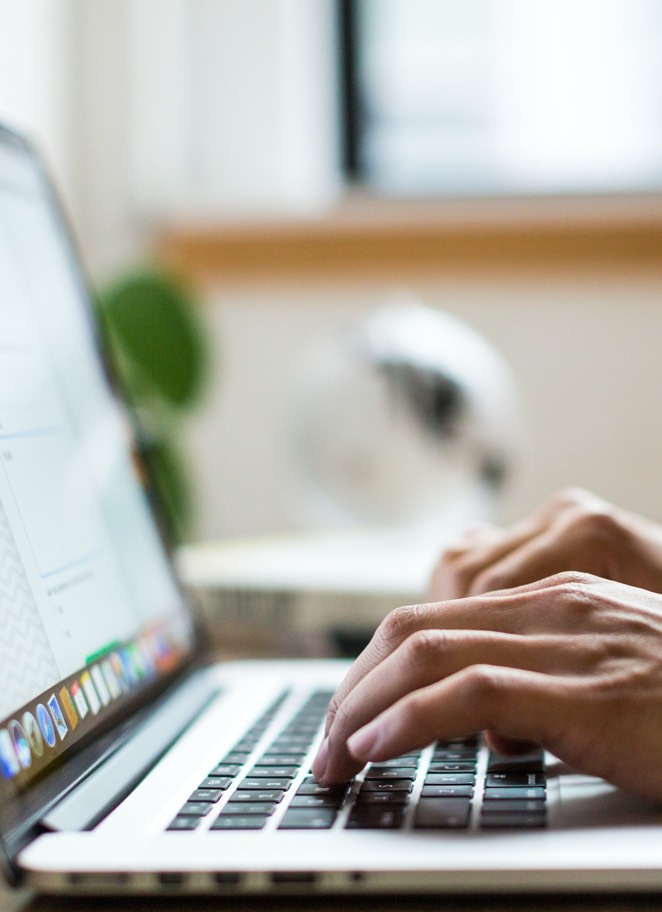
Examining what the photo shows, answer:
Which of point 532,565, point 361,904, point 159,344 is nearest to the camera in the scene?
point 361,904

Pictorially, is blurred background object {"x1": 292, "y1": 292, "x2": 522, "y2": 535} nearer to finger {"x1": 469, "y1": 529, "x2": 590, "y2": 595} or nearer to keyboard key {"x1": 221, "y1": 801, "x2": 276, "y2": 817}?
finger {"x1": 469, "y1": 529, "x2": 590, "y2": 595}

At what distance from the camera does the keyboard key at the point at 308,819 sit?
330 mm

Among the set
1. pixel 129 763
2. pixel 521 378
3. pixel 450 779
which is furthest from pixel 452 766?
pixel 521 378

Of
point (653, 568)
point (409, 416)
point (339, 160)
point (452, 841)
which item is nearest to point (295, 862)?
point (452, 841)

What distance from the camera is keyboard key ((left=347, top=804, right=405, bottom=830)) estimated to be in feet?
1.08

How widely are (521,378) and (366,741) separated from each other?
4.04 ft

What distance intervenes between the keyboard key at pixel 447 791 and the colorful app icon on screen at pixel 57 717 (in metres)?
0.13

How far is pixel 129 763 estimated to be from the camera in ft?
1.42

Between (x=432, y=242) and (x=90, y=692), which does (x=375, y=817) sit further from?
(x=432, y=242)

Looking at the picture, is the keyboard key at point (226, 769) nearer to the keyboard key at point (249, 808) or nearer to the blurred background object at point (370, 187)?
the keyboard key at point (249, 808)

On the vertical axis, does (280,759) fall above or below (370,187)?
below

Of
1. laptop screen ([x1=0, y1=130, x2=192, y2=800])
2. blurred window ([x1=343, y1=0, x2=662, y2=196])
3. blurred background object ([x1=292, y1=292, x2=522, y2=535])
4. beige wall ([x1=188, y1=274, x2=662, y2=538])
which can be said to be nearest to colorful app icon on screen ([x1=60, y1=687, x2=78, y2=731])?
laptop screen ([x1=0, y1=130, x2=192, y2=800])

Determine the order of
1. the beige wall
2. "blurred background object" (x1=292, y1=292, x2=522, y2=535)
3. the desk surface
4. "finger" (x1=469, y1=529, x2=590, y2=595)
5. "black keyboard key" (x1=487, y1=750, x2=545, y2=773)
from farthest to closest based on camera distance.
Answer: the beige wall < "blurred background object" (x1=292, y1=292, x2=522, y2=535) < "finger" (x1=469, y1=529, x2=590, y2=595) < "black keyboard key" (x1=487, y1=750, x2=545, y2=773) < the desk surface

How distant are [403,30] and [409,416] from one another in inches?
36.5
